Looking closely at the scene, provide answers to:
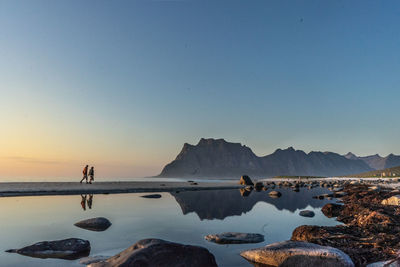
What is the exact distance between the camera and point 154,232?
11555 mm

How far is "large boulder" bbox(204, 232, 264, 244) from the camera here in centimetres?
996

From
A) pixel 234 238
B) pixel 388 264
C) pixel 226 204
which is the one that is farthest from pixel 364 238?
pixel 226 204

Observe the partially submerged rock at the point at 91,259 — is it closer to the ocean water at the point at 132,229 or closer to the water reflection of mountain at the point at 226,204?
the ocean water at the point at 132,229

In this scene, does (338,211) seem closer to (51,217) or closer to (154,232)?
(154,232)

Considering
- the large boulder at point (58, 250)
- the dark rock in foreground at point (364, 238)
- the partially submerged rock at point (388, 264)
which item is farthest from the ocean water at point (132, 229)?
the partially submerged rock at point (388, 264)

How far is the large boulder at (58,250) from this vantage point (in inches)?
318

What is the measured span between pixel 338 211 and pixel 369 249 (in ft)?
36.8

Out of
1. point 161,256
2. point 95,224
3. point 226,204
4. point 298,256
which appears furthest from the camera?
point 226,204

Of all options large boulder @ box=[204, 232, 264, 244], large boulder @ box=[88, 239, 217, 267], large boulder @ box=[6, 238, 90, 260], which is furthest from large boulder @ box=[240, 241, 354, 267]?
large boulder @ box=[6, 238, 90, 260]

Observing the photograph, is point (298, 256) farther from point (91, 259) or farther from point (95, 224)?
point (95, 224)

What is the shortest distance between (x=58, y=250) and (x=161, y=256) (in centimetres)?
431

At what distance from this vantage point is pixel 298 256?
24.0 feet

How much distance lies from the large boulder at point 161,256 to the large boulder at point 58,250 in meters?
1.93

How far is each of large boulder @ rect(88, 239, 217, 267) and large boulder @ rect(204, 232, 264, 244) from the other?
329 cm
